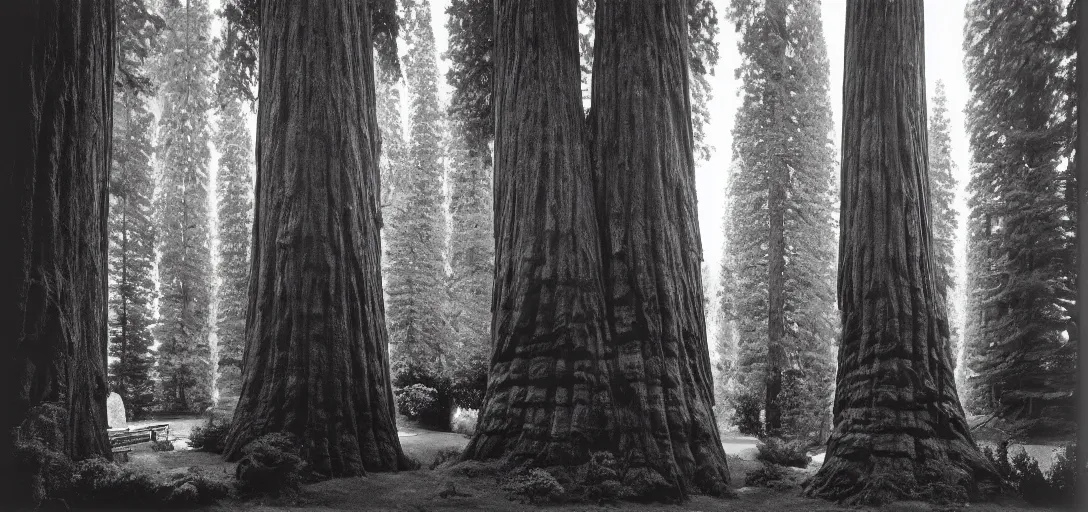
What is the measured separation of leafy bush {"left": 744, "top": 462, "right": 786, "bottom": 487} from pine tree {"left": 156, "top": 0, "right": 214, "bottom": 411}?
21068mm

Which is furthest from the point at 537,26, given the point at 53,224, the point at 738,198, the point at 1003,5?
the point at 738,198

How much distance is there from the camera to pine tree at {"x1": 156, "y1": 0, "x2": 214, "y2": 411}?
24797mm

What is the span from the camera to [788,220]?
20.0m

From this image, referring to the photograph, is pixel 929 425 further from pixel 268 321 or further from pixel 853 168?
pixel 268 321

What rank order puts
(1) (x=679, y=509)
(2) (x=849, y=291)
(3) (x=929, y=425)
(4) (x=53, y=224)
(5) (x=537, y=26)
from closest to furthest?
(4) (x=53, y=224), (1) (x=679, y=509), (3) (x=929, y=425), (2) (x=849, y=291), (5) (x=537, y=26)

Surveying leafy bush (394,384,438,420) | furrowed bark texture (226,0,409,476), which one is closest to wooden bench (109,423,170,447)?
furrowed bark texture (226,0,409,476)

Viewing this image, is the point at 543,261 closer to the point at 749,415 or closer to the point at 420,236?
the point at 749,415

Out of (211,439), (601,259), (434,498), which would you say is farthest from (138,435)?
(601,259)

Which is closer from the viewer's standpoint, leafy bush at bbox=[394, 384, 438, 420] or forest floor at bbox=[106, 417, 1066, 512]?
forest floor at bbox=[106, 417, 1066, 512]

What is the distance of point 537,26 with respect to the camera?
343 inches

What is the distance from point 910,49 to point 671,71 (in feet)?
8.83

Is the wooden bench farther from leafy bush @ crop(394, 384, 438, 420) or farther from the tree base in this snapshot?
the tree base

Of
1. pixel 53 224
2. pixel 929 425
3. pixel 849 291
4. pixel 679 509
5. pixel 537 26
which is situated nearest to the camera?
pixel 53 224

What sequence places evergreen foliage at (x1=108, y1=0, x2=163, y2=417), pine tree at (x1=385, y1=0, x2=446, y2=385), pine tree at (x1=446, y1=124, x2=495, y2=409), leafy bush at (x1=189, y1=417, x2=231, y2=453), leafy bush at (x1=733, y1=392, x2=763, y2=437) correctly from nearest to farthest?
1. leafy bush at (x1=189, y1=417, x2=231, y2=453)
2. leafy bush at (x1=733, y1=392, x2=763, y2=437)
3. evergreen foliage at (x1=108, y1=0, x2=163, y2=417)
4. pine tree at (x1=385, y1=0, x2=446, y2=385)
5. pine tree at (x1=446, y1=124, x2=495, y2=409)
